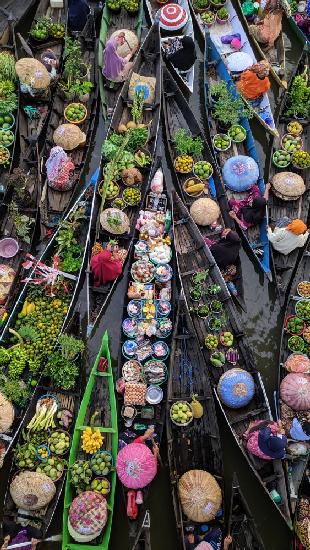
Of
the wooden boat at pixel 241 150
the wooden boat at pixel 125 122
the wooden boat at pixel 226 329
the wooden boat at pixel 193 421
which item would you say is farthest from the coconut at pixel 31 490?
the wooden boat at pixel 241 150

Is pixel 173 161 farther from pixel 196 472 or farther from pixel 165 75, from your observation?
pixel 196 472

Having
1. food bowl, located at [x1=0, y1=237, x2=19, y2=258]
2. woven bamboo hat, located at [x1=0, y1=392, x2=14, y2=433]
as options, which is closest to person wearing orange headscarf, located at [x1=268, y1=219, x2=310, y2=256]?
food bowl, located at [x1=0, y1=237, x2=19, y2=258]

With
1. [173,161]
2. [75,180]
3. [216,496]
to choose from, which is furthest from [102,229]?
[216,496]

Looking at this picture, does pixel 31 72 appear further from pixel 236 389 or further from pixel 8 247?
pixel 236 389

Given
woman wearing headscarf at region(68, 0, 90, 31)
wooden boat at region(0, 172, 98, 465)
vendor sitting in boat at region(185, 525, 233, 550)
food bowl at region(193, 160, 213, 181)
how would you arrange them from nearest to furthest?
vendor sitting in boat at region(185, 525, 233, 550) → wooden boat at region(0, 172, 98, 465) → food bowl at region(193, 160, 213, 181) → woman wearing headscarf at region(68, 0, 90, 31)

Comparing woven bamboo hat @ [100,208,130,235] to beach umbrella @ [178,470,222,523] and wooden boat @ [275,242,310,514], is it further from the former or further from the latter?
beach umbrella @ [178,470,222,523]

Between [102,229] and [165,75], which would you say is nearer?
[102,229]

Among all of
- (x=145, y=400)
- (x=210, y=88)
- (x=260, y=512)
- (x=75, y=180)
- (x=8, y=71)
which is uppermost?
(x=8, y=71)
